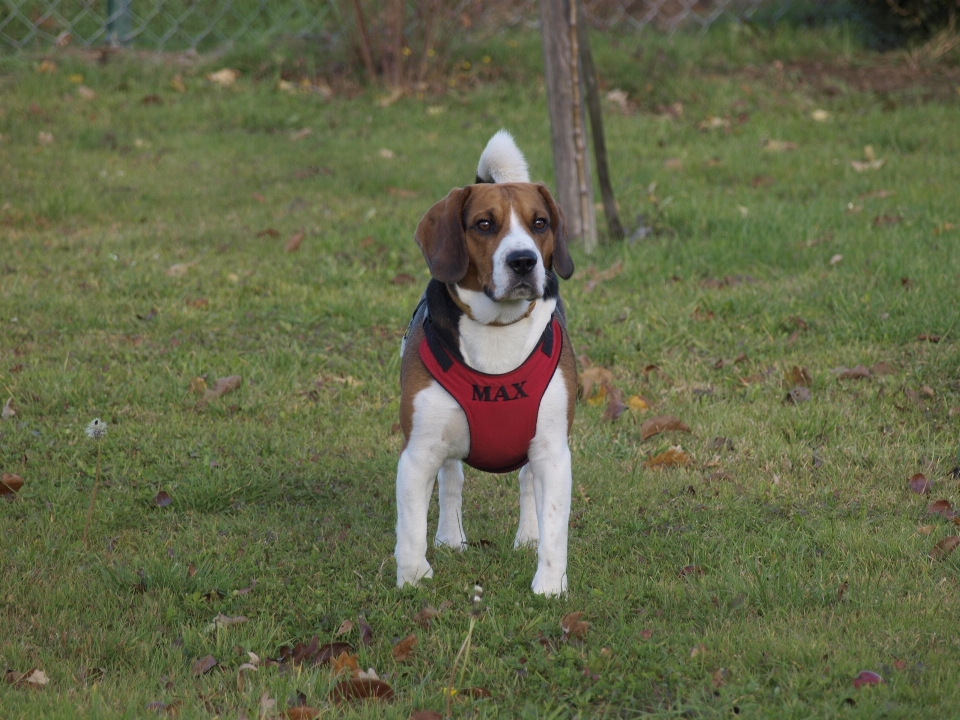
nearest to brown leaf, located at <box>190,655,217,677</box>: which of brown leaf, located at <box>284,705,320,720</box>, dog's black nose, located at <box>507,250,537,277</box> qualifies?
brown leaf, located at <box>284,705,320,720</box>

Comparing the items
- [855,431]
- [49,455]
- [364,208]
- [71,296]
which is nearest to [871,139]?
[364,208]

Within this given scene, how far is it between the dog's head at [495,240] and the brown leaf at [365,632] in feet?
Answer: 3.86

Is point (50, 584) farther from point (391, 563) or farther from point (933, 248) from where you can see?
point (933, 248)

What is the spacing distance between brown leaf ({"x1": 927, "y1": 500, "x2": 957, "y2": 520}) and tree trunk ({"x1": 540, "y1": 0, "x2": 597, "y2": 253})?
379 centimetres

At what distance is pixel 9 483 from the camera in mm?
4613

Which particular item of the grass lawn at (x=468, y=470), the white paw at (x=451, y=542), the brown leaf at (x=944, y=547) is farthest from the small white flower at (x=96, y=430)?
the brown leaf at (x=944, y=547)

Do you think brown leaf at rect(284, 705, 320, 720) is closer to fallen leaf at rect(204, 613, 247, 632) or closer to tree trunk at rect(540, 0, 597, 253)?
fallen leaf at rect(204, 613, 247, 632)

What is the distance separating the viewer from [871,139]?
10.2 m

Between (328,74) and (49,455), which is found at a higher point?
(328,74)

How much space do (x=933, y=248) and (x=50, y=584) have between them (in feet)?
19.7

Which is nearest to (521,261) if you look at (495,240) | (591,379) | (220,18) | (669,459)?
(495,240)

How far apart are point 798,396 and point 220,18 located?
1051 centimetres

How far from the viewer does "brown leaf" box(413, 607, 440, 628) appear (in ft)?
11.9

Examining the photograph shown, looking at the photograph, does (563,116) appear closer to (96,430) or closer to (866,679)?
(96,430)
